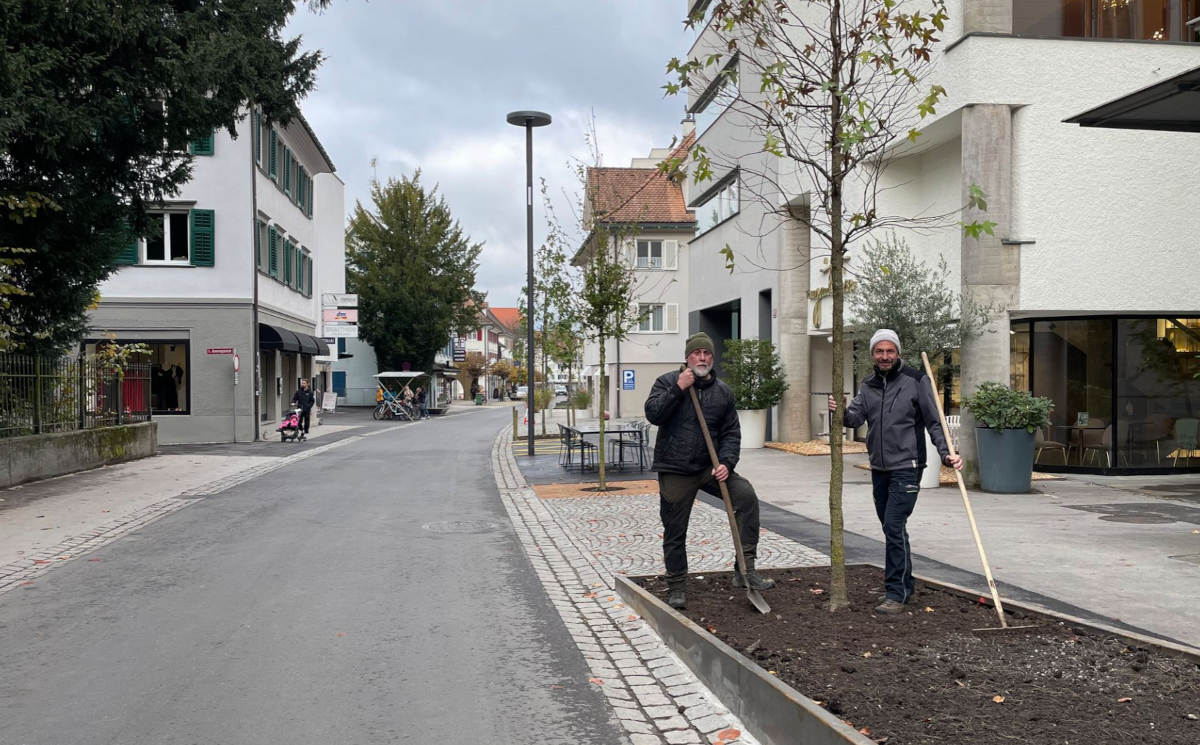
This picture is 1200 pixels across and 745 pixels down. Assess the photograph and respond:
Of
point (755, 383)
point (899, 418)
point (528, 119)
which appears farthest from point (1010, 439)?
point (528, 119)

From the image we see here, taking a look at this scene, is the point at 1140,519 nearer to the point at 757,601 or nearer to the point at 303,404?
the point at 757,601

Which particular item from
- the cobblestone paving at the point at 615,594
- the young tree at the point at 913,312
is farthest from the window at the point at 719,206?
the cobblestone paving at the point at 615,594

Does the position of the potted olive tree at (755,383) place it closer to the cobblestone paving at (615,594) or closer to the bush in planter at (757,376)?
the bush in planter at (757,376)

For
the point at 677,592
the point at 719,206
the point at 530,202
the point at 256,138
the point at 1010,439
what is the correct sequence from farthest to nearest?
the point at 256,138 → the point at 719,206 → the point at 530,202 → the point at 1010,439 → the point at 677,592

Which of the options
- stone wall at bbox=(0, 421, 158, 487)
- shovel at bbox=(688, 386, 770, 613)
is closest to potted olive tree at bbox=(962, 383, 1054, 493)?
shovel at bbox=(688, 386, 770, 613)

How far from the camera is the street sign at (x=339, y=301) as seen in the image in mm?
36156

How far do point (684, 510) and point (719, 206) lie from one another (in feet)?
70.2

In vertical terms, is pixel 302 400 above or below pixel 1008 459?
above

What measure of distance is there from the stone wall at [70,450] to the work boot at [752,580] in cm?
1210

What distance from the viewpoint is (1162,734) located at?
366 centimetres

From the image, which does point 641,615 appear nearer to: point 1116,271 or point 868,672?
point 868,672

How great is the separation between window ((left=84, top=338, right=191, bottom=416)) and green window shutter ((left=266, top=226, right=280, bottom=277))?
147 inches

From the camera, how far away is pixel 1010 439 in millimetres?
12930

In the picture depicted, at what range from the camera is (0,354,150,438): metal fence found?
49.1ft
